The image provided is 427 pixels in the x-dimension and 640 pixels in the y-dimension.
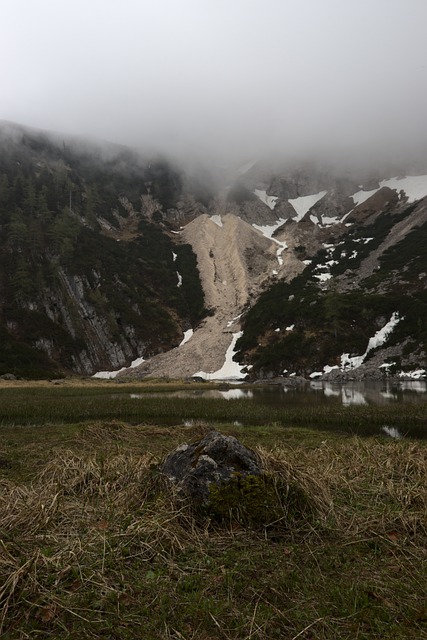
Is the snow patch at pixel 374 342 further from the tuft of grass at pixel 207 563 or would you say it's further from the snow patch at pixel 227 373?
the tuft of grass at pixel 207 563

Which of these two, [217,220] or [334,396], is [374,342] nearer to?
[334,396]

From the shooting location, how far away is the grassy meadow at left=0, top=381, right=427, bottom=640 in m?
4.34

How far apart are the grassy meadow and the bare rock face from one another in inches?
11.8

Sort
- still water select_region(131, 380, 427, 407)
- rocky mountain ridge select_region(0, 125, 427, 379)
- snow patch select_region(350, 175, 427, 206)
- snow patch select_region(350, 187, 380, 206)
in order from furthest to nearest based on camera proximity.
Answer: snow patch select_region(350, 187, 380, 206), snow patch select_region(350, 175, 427, 206), rocky mountain ridge select_region(0, 125, 427, 379), still water select_region(131, 380, 427, 407)

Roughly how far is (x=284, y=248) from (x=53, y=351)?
101 meters

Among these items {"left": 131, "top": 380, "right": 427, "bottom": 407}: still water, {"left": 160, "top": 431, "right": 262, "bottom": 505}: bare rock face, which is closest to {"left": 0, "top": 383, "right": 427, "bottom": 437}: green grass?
{"left": 131, "top": 380, "right": 427, "bottom": 407}: still water

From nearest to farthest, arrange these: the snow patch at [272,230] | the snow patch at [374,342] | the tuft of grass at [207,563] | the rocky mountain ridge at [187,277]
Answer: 1. the tuft of grass at [207,563]
2. the snow patch at [374,342]
3. the rocky mountain ridge at [187,277]
4. the snow patch at [272,230]

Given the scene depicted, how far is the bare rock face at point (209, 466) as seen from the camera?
7242 millimetres

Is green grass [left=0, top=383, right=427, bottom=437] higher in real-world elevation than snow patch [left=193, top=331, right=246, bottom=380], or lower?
higher

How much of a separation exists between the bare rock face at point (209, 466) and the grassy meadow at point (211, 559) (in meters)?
0.30

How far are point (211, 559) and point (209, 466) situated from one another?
1800 millimetres

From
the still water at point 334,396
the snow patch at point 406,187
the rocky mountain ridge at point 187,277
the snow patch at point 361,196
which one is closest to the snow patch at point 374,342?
the rocky mountain ridge at point 187,277

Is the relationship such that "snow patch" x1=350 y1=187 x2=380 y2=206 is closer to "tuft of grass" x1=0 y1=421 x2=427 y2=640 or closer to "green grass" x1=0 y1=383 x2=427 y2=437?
"green grass" x1=0 y1=383 x2=427 y2=437

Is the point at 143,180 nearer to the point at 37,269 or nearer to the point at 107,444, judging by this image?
the point at 37,269
